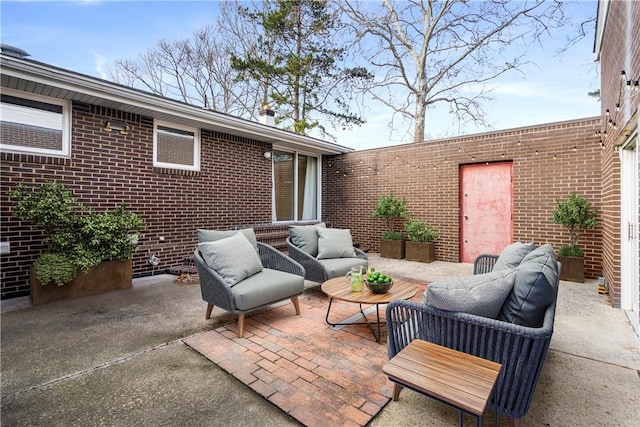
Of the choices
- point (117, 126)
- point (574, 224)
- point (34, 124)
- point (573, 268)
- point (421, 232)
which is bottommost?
point (573, 268)

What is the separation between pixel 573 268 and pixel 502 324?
191 inches

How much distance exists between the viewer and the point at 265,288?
305 cm

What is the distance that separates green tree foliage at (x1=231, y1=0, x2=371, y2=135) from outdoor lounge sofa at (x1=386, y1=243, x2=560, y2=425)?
394 inches

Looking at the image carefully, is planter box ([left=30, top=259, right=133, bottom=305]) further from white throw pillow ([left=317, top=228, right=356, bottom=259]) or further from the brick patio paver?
white throw pillow ([left=317, top=228, right=356, bottom=259])

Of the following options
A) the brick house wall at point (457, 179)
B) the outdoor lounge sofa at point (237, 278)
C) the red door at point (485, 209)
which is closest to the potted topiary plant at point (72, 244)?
the outdoor lounge sofa at point (237, 278)

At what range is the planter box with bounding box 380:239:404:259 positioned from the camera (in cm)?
729

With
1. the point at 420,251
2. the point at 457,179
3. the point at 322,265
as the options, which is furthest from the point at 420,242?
the point at 322,265

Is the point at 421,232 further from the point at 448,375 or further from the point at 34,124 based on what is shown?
the point at 34,124

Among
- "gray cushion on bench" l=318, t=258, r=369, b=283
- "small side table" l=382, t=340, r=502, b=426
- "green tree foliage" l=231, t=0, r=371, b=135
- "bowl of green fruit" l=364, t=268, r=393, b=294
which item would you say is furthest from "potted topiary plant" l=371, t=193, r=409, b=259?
"small side table" l=382, t=340, r=502, b=426

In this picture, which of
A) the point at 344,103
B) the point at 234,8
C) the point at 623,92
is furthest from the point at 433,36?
the point at 623,92

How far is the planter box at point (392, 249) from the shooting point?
23.9 ft

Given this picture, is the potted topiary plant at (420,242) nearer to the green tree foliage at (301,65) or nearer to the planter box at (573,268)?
the planter box at (573,268)

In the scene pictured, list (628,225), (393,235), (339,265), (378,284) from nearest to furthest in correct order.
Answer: (378,284), (628,225), (339,265), (393,235)

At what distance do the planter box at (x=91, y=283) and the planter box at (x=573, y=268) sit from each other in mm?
6907
